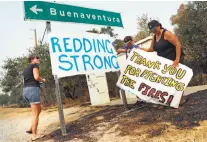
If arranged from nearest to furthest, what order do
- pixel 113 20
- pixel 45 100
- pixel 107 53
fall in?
1. pixel 107 53
2. pixel 113 20
3. pixel 45 100

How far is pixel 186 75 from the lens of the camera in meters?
5.79

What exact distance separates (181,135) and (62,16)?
3559mm

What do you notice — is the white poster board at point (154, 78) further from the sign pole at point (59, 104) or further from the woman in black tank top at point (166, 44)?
the sign pole at point (59, 104)

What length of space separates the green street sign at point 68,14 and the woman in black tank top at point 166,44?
1.66m

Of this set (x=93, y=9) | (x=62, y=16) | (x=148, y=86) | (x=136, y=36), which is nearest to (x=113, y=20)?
(x=93, y=9)

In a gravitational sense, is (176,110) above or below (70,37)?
below

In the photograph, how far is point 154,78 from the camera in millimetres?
5984

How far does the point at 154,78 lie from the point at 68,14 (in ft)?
7.77

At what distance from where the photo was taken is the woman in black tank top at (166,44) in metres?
5.67

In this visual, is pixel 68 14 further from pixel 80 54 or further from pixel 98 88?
pixel 98 88

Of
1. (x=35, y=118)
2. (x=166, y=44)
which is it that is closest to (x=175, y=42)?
(x=166, y=44)

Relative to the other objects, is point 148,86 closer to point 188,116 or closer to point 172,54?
point 172,54

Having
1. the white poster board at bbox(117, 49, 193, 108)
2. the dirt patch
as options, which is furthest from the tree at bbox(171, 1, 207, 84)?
the dirt patch

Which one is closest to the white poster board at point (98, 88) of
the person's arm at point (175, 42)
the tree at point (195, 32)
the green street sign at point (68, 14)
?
the green street sign at point (68, 14)
